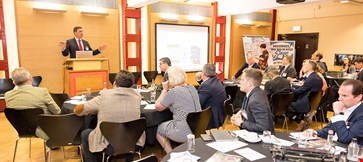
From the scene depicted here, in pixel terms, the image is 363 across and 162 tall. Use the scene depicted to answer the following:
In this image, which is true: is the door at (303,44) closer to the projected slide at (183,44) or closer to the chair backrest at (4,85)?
the projected slide at (183,44)

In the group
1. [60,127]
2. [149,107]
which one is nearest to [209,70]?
[149,107]

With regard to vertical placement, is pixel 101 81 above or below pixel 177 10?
below

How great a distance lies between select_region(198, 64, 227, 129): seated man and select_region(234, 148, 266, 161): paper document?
5.93ft

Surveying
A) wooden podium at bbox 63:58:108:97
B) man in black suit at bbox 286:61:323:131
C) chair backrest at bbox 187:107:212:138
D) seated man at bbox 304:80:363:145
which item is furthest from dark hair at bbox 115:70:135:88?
man in black suit at bbox 286:61:323:131

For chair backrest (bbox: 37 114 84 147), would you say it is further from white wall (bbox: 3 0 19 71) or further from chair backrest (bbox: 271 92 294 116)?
white wall (bbox: 3 0 19 71)

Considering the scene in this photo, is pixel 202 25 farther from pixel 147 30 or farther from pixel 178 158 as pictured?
pixel 178 158

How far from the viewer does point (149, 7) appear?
24.8 feet

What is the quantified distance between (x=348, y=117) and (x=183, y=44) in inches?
261

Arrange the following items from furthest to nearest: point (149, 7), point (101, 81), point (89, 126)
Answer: point (149, 7) < point (101, 81) < point (89, 126)

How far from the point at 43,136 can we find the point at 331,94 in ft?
19.7

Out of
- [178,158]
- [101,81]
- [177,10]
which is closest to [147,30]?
[177,10]

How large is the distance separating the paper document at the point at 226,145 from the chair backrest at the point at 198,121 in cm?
84

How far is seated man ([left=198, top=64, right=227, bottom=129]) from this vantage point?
368cm

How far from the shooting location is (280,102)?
4.38m
